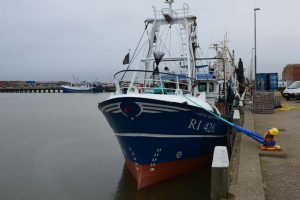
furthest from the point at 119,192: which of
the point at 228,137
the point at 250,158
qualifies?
the point at 228,137

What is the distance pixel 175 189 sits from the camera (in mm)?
10758

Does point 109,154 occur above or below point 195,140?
below

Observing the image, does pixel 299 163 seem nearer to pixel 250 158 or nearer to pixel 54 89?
pixel 250 158

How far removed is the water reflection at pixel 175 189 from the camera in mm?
10398

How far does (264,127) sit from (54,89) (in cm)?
12959

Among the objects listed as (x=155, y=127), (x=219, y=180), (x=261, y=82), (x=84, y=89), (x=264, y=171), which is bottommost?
(x=84, y=89)

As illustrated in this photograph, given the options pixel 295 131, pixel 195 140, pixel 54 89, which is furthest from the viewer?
pixel 54 89

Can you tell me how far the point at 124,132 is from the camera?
10125 mm

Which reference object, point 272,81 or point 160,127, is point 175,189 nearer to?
point 160,127

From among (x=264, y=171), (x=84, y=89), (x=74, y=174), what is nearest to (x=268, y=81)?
(x=74, y=174)

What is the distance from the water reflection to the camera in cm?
1040

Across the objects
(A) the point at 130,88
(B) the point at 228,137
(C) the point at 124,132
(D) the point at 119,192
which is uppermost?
(A) the point at 130,88

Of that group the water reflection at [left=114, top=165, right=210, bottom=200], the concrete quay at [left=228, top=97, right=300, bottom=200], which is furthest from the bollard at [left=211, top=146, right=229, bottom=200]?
the water reflection at [left=114, top=165, right=210, bottom=200]

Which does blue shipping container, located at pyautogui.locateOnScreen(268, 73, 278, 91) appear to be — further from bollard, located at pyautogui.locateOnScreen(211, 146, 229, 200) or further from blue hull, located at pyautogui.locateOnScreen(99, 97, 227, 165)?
bollard, located at pyautogui.locateOnScreen(211, 146, 229, 200)
